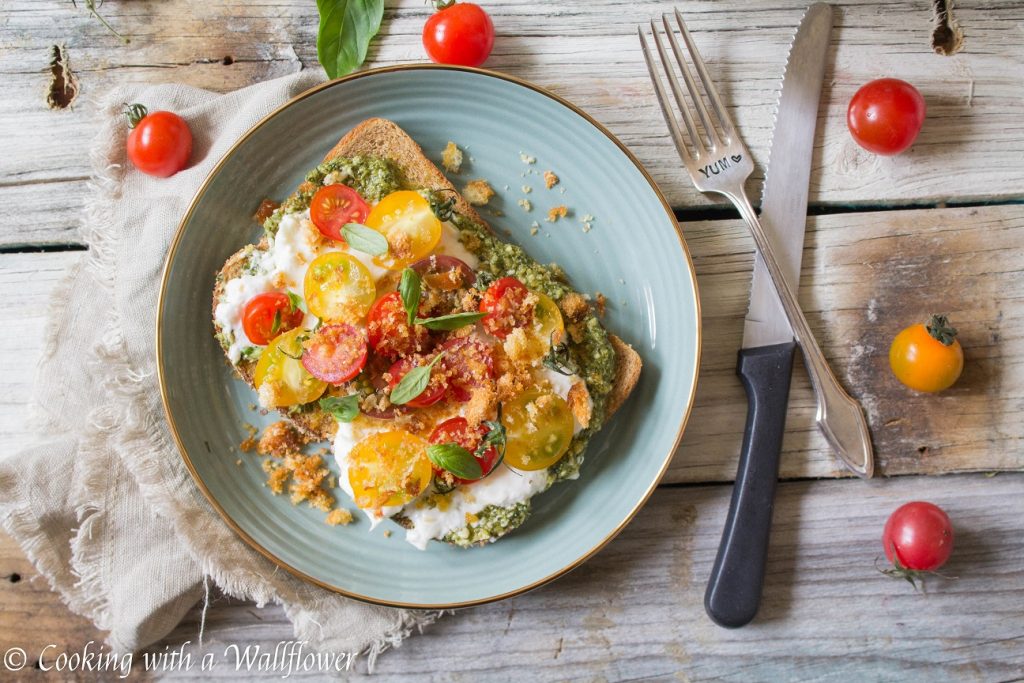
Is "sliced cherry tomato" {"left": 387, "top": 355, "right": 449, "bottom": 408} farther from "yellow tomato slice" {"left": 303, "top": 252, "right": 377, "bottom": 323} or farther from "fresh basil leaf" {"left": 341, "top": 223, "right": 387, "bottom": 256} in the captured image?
"fresh basil leaf" {"left": 341, "top": 223, "right": 387, "bottom": 256}

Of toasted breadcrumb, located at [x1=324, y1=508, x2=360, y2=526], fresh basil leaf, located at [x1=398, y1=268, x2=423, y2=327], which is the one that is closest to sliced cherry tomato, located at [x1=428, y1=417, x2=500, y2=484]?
fresh basil leaf, located at [x1=398, y1=268, x2=423, y2=327]

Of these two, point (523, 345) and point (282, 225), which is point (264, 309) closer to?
point (282, 225)

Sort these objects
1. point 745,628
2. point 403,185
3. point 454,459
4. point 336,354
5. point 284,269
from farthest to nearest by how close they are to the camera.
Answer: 1. point 745,628
2. point 403,185
3. point 284,269
4. point 336,354
5. point 454,459

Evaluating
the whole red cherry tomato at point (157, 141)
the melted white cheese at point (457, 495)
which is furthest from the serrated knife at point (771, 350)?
the whole red cherry tomato at point (157, 141)

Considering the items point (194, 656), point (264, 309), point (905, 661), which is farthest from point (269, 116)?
point (905, 661)

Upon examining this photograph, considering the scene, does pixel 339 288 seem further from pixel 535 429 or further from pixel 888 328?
pixel 888 328
